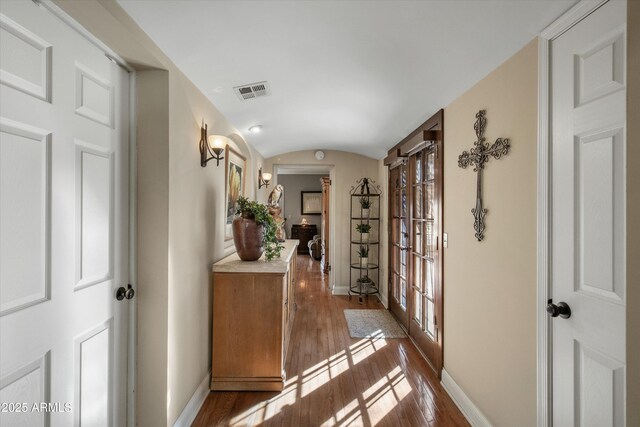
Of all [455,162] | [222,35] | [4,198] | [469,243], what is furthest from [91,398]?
[455,162]

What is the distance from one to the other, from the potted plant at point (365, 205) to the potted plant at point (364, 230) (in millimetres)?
223

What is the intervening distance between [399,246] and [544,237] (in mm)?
2558

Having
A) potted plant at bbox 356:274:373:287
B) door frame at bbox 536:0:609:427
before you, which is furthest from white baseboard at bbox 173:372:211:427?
potted plant at bbox 356:274:373:287

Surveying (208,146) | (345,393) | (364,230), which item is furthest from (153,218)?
(364,230)

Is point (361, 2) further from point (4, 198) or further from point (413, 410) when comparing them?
point (413, 410)

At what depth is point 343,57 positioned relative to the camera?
1.86 meters

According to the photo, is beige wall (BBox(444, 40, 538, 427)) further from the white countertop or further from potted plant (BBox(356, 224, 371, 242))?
potted plant (BBox(356, 224, 371, 242))

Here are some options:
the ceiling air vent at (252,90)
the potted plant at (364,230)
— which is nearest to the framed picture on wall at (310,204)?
the potted plant at (364,230)

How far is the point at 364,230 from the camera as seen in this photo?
4.76 metres

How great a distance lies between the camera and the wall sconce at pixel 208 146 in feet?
7.07

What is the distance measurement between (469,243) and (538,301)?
673 millimetres

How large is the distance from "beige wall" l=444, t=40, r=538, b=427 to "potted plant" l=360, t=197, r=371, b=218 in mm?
2492

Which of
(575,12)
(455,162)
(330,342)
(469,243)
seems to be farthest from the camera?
(330,342)
